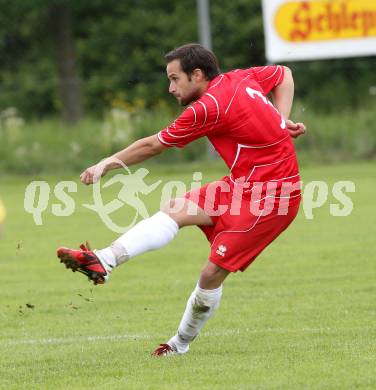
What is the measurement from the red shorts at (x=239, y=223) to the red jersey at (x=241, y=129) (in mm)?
141

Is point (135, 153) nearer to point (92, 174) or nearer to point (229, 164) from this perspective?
point (92, 174)

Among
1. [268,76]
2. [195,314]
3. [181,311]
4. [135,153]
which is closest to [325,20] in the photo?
[181,311]

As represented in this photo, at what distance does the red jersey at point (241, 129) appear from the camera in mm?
6305

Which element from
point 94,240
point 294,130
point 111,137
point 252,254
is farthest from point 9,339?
point 111,137

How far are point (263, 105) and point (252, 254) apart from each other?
0.87 meters

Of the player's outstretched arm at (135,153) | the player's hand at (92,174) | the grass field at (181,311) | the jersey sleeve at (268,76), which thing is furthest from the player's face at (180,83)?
the grass field at (181,311)

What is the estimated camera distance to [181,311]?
8773 mm

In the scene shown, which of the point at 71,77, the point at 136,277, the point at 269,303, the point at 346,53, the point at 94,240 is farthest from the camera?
the point at 71,77

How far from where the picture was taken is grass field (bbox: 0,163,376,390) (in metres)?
6.25

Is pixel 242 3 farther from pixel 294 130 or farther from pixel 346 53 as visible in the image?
pixel 294 130

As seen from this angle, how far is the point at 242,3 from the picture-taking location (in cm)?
3834

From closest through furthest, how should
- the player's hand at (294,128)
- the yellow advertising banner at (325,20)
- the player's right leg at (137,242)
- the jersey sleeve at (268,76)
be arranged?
the player's right leg at (137,242)
the player's hand at (294,128)
the jersey sleeve at (268,76)
the yellow advertising banner at (325,20)

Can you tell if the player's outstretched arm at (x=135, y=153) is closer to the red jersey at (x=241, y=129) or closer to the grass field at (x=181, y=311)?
the red jersey at (x=241, y=129)

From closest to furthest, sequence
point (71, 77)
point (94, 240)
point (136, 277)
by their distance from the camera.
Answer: point (136, 277), point (94, 240), point (71, 77)
